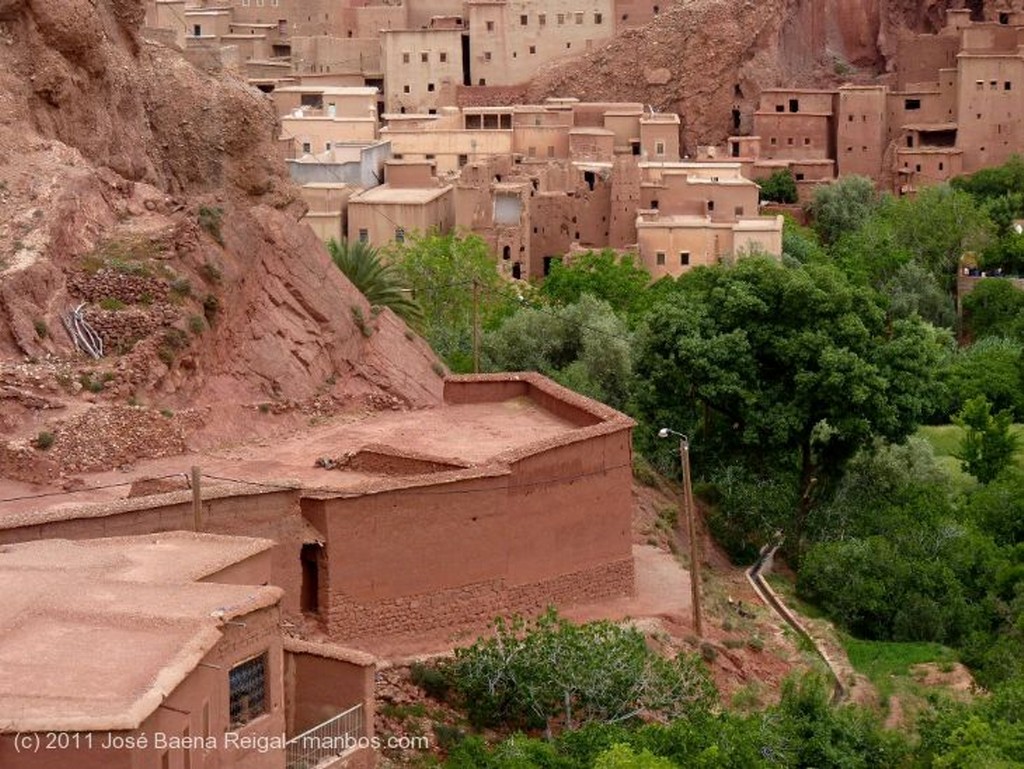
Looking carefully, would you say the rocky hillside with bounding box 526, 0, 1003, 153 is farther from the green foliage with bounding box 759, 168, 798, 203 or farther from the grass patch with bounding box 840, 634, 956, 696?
the grass patch with bounding box 840, 634, 956, 696

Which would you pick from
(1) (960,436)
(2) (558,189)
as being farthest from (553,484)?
(2) (558,189)

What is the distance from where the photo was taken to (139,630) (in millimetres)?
16734

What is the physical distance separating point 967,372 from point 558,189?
1162cm

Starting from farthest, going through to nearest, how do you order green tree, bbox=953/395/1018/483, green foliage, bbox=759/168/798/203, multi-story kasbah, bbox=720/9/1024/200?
multi-story kasbah, bbox=720/9/1024/200 → green foliage, bbox=759/168/798/203 → green tree, bbox=953/395/1018/483

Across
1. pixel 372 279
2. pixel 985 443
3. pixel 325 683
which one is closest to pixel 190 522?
pixel 325 683

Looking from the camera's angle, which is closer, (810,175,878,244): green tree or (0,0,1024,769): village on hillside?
(0,0,1024,769): village on hillside

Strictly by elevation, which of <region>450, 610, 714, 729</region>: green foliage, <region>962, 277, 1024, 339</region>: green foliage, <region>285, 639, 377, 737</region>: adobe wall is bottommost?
<region>962, 277, 1024, 339</region>: green foliage

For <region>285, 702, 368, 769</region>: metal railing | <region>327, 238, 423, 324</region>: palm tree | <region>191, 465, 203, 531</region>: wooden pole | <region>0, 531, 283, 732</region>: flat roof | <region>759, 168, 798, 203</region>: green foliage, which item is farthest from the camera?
<region>759, 168, 798, 203</region>: green foliage

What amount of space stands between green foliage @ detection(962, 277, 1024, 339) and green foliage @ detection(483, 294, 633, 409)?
1501 centimetres

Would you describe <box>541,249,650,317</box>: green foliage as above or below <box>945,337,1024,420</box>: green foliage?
above

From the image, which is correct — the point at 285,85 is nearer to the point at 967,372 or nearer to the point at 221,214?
the point at 967,372

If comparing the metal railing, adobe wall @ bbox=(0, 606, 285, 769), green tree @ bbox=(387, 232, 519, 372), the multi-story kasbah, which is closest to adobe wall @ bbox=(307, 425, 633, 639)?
the metal railing

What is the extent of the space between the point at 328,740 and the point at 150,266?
7.29 metres

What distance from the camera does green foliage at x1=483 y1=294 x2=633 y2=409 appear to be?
3397 centimetres
